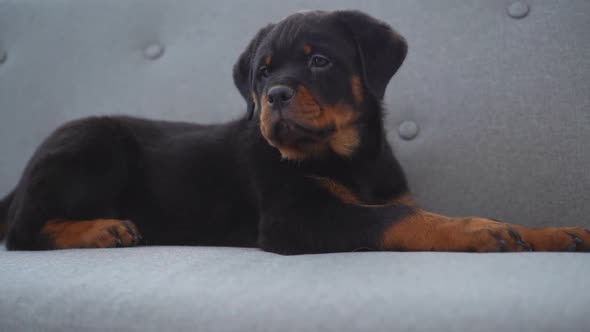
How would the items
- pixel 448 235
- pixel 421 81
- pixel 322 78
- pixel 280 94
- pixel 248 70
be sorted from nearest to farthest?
pixel 448 235, pixel 280 94, pixel 322 78, pixel 248 70, pixel 421 81

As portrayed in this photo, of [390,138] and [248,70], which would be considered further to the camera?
[390,138]

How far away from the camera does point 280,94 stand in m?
1.98

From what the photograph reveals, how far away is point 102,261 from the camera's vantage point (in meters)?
1.66

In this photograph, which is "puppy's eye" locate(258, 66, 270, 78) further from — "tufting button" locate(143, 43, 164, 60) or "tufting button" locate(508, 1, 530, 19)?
"tufting button" locate(508, 1, 530, 19)

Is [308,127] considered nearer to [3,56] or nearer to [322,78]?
[322,78]

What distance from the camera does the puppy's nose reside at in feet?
6.48

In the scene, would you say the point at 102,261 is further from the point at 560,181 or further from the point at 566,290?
the point at 560,181

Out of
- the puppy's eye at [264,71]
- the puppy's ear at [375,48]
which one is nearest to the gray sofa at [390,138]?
the puppy's ear at [375,48]

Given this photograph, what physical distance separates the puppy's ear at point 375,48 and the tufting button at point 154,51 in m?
1.35

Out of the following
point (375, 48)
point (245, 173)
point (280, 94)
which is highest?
point (375, 48)

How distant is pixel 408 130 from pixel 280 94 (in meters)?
1.02

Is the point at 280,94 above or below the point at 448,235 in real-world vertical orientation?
above

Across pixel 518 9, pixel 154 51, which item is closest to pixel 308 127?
pixel 518 9

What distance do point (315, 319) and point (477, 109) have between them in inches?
69.8
